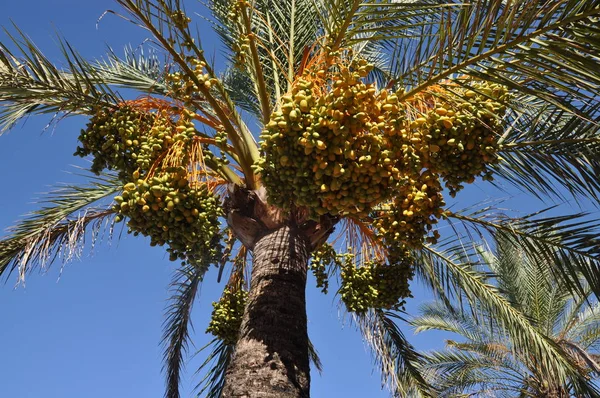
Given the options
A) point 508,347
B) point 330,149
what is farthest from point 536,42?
point 508,347

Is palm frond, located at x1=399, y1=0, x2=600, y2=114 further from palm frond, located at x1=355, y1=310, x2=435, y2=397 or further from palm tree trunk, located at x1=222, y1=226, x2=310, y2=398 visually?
palm frond, located at x1=355, y1=310, x2=435, y2=397

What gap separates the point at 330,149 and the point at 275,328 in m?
1.16

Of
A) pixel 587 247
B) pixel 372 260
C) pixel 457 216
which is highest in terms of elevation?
pixel 457 216

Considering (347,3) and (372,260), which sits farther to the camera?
(372,260)

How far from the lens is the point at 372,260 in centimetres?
449

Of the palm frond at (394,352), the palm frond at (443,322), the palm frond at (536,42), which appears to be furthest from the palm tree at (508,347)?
the palm frond at (536,42)

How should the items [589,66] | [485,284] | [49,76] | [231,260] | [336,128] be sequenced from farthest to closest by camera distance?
[485,284], [231,260], [49,76], [336,128], [589,66]

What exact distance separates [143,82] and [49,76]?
135cm

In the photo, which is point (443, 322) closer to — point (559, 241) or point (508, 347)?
point (508, 347)

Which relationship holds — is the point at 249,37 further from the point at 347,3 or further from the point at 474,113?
the point at 474,113

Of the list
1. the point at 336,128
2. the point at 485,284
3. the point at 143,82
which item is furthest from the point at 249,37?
the point at 485,284

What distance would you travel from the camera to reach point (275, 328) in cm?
333

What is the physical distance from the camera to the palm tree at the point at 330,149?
9.00 feet

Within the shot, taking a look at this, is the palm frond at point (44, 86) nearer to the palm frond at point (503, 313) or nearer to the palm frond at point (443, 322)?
the palm frond at point (503, 313)
